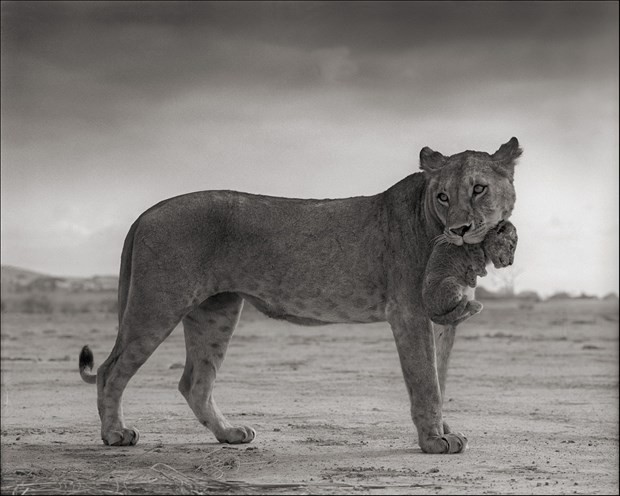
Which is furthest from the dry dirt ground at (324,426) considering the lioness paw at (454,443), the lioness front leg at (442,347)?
the lioness front leg at (442,347)

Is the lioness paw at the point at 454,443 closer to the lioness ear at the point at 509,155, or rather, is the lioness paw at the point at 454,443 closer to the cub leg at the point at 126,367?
the lioness ear at the point at 509,155

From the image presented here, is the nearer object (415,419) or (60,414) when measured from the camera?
(415,419)

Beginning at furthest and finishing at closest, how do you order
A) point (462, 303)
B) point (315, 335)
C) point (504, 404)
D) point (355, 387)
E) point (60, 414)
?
point (315, 335), point (355, 387), point (504, 404), point (60, 414), point (462, 303)

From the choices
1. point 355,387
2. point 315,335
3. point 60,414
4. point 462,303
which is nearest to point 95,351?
point 315,335

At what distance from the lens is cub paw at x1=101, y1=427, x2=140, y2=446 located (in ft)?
24.4

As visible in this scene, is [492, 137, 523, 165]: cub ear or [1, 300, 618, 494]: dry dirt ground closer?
[1, 300, 618, 494]: dry dirt ground

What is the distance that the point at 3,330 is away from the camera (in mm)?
23281

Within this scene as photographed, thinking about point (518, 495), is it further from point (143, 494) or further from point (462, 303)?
point (143, 494)

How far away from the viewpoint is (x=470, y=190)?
6699 millimetres

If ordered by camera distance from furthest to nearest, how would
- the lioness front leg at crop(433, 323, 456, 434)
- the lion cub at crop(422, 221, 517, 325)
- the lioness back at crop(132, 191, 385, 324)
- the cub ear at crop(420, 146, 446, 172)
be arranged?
the lioness front leg at crop(433, 323, 456, 434) < the lioness back at crop(132, 191, 385, 324) < the cub ear at crop(420, 146, 446, 172) < the lion cub at crop(422, 221, 517, 325)

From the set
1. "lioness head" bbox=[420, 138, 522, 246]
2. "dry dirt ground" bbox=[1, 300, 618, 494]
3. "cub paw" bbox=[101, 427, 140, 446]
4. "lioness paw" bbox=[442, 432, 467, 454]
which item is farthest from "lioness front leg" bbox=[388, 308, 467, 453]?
"cub paw" bbox=[101, 427, 140, 446]

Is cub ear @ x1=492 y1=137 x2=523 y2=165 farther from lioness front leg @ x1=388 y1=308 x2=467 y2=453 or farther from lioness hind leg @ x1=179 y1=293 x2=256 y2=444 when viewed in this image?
lioness hind leg @ x1=179 y1=293 x2=256 y2=444

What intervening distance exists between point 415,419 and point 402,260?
111cm

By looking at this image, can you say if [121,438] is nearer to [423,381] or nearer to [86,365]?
[86,365]
